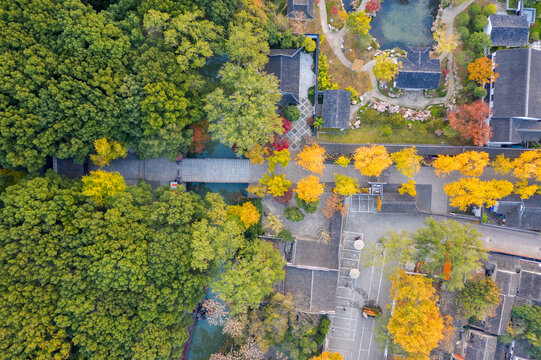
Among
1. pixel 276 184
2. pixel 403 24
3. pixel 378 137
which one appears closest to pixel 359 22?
pixel 403 24

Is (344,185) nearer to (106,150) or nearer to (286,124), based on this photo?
(286,124)

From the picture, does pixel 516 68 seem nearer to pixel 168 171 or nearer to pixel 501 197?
pixel 501 197

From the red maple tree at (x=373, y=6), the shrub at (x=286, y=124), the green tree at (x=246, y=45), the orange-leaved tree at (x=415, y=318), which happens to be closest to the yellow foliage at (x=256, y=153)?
the shrub at (x=286, y=124)

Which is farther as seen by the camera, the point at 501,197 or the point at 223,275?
the point at 501,197

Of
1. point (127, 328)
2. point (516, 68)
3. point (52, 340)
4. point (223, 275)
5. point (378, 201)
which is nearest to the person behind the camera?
point (52, 340)

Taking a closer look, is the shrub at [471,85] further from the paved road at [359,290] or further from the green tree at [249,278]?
the green tree at [249,278]

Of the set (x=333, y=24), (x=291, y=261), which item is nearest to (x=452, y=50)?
(x=333, y=24)
